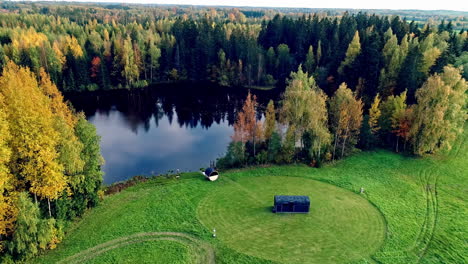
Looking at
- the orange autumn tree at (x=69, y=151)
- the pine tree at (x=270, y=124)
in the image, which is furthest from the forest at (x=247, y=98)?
the pine tree at (x=270, y=124)

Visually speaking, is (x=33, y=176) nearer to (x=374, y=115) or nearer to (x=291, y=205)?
(x=291, y=205)

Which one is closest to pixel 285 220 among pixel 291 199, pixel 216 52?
pixel 291 199

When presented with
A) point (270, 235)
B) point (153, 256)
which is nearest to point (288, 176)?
point (270, 235)

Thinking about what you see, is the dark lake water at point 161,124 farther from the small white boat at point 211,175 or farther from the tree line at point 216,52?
the tree line at point 216,52

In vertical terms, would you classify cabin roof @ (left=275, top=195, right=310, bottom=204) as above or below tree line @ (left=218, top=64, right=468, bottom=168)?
below

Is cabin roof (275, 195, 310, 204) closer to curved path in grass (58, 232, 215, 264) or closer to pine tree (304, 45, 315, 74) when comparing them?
curved path in grass (58, 232, 215, 264)

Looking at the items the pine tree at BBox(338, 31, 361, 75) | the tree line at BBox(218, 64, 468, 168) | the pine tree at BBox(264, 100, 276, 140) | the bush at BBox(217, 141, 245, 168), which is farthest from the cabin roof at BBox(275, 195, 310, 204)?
the pine tree at BBox(338, 31, 361, 75)
